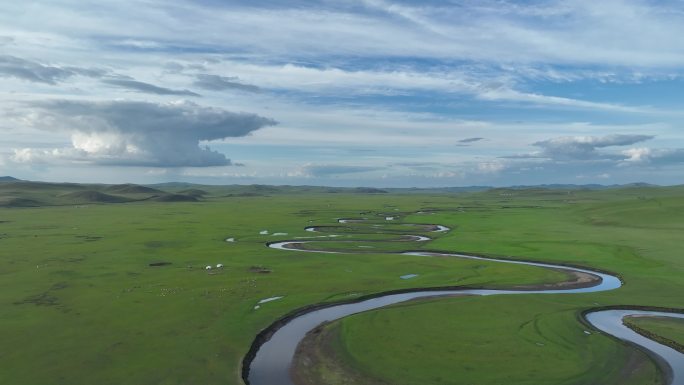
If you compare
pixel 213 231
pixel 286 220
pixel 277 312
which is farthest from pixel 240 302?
pixel 286 220

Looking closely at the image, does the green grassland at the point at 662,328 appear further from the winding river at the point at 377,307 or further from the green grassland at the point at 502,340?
the green grassland at the point at 502,340

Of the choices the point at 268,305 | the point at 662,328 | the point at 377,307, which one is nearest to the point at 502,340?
the point at 377,307

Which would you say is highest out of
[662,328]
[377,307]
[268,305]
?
[662,328]

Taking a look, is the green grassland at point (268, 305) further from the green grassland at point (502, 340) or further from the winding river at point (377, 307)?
the winding river at point (377, 307)

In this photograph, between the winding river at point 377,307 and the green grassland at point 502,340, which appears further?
the winding river at point 377,307

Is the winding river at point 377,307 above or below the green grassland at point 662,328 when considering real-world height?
below

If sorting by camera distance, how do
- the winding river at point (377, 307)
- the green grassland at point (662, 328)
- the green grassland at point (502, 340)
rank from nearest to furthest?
the green grassland at point (502, 340), the winding river at point (377, 307), the green grassland at point (662, 328)

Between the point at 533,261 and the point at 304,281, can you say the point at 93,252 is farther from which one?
the point at 533,261

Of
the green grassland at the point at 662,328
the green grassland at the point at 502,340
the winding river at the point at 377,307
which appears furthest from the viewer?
the green grassland at the point at 662,328

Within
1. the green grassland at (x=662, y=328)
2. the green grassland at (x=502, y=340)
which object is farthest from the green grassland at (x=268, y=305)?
the green grassland at (x=662, y=328)

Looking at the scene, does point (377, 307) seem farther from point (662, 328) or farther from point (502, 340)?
point (662, 328)

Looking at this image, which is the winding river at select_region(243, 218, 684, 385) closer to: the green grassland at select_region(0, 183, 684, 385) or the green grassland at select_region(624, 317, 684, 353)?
the green grassland at select_region(624, 317, 684, 353)
